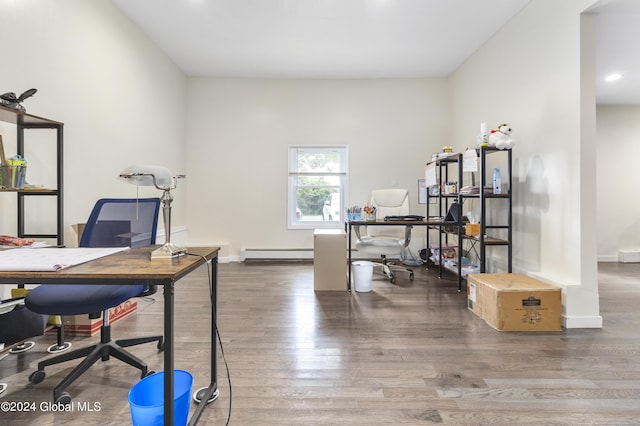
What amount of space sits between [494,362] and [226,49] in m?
4.44

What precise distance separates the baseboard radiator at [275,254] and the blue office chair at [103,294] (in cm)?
307

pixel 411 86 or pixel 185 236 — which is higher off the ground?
pixel 411 86

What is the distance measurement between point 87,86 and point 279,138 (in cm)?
274

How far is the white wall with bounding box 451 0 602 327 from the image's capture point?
2.54 metres

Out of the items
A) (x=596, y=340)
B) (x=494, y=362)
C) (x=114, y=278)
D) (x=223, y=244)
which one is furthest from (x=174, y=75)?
(x=596, y=340)

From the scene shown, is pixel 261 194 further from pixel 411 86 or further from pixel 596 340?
pixel 596 340

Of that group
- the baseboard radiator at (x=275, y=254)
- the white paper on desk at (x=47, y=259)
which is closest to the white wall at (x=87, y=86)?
the white paper on desk at (x=47, y=259)

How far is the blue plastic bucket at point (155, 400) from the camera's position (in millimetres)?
1204

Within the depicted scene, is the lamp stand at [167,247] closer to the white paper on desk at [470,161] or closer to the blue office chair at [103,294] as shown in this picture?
the blue office chair at [103,294]

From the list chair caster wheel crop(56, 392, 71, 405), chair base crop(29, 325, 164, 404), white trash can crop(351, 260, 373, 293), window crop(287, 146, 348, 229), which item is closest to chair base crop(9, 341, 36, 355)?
chair base crop(29, 325, 164, 404)

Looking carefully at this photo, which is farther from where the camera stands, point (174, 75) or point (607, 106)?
point (607, 106)

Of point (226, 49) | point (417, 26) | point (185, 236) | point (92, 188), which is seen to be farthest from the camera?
point (185, 236)

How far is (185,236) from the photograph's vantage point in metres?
5.13

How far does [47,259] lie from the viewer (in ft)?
4.21
